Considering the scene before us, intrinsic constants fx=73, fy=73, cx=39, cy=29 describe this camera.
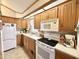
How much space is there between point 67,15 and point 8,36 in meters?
3.29

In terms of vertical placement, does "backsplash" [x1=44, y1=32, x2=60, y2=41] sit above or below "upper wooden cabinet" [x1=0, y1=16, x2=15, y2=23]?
below

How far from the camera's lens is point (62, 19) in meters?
1.99

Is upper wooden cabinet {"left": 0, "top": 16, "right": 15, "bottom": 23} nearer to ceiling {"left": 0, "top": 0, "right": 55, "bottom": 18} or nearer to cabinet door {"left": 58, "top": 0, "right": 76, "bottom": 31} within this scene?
ceiling {"left": 0, "top": 0, "right": 55, "bottom": 18}

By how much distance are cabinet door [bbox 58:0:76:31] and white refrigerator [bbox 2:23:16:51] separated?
294 cm

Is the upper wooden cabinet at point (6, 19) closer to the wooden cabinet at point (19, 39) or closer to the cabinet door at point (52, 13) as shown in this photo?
the wooden cabinet at point (19, 39)

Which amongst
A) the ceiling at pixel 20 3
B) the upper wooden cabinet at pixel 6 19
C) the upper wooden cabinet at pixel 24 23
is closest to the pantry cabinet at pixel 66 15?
the ceiling at pixel 20 3

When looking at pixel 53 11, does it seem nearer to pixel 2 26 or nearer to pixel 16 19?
pixel 2 26

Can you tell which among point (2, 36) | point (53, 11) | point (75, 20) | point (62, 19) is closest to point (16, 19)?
point (2, 36)

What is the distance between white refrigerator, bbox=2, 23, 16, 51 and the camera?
378 cm

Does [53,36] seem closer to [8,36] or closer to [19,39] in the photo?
[8,36]

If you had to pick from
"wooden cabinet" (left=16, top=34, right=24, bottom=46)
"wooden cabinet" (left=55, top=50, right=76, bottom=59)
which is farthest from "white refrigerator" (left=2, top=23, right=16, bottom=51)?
"wooden cabinet" (left=55, top=50, right=76, bottom=59)

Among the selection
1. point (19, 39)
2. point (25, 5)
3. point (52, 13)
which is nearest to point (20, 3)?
point (25, 5)

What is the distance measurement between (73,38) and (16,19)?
4376 mm

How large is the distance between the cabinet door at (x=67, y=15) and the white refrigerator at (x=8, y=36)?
2.94 metres
